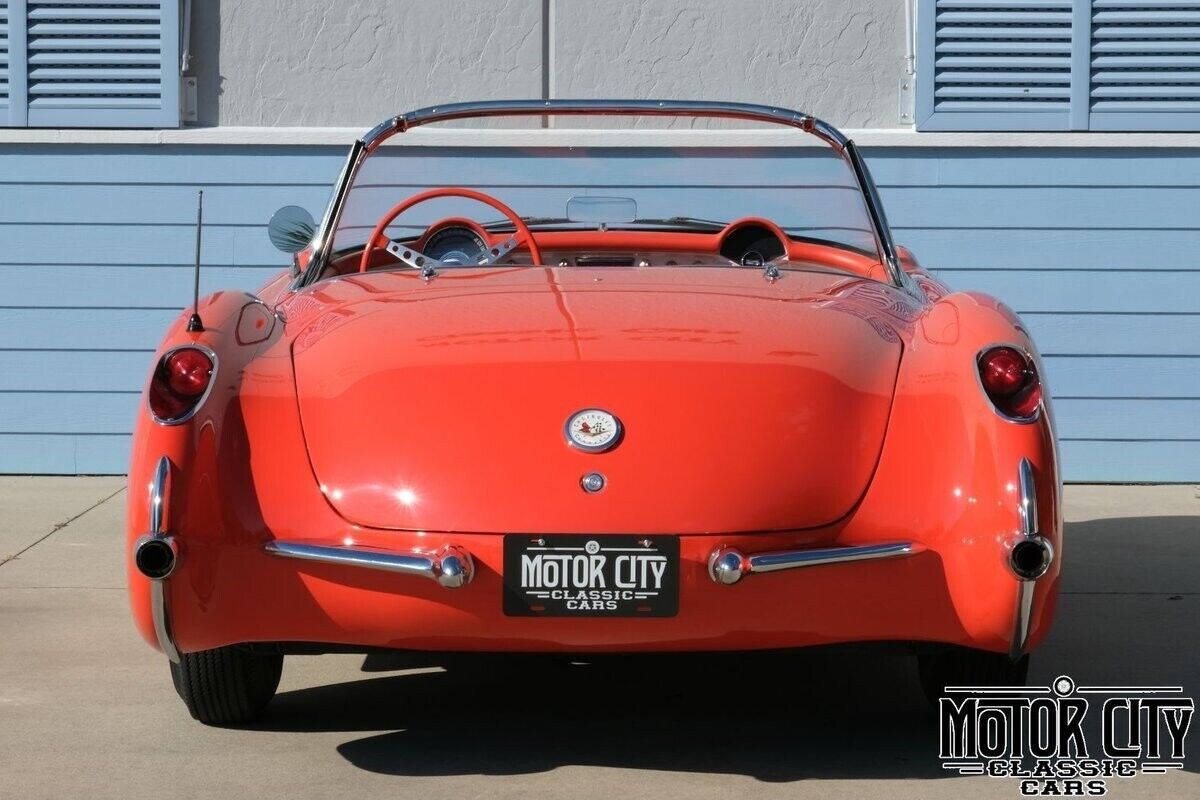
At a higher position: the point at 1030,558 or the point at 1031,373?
the point at 1031,373

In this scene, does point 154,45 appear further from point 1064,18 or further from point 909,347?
point 909,347

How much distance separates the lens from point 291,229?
15.0 feet

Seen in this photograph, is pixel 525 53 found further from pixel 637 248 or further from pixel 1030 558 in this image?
pixel 1030 558

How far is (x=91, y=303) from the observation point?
766 cm

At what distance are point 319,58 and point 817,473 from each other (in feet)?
16.7

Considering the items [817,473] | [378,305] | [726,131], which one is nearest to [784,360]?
[817,473]

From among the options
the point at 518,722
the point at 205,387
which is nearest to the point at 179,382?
the point at 205,387

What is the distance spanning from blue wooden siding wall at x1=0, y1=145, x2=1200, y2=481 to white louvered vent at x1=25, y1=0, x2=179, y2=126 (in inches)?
6.7

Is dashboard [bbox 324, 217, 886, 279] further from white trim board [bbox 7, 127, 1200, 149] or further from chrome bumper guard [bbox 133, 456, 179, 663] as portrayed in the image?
white trim board [bbox 7, 127, 1200, 149]

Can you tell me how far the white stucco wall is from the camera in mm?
7668

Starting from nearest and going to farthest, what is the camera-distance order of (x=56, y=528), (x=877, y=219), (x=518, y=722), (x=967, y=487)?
(x=967, y=487) < (x=518, y=722) < (x=877, y=219) < (x=56, y=528)

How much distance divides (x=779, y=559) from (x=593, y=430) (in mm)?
423

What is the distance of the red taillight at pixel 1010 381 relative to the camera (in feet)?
10.7

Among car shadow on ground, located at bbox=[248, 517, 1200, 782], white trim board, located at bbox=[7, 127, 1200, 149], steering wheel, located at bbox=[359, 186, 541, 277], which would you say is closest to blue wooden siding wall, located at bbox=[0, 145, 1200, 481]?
white trim board, located at bbox=[7, 127, 1200, 149]
